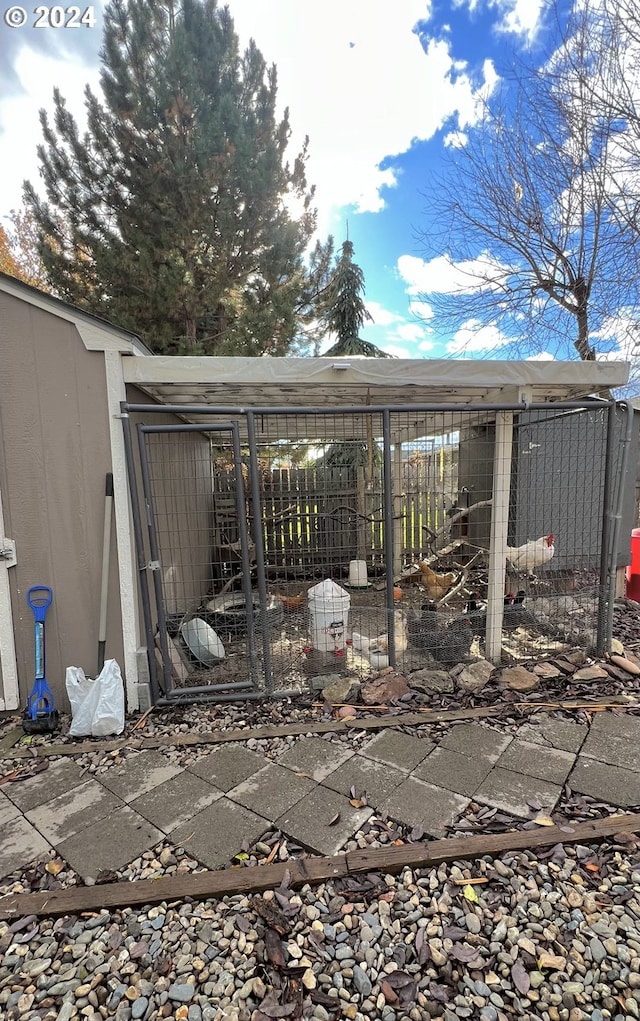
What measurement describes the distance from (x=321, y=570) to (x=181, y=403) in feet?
11.6

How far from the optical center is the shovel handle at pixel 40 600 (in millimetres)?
2826

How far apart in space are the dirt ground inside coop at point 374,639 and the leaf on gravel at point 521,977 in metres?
1.91

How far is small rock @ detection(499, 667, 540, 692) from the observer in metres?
3.07

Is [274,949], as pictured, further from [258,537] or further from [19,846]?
[258,537]

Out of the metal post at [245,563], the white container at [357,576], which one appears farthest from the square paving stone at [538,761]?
the white container at [357,576]

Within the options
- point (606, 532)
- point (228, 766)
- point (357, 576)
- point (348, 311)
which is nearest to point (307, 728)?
point (228, 766)

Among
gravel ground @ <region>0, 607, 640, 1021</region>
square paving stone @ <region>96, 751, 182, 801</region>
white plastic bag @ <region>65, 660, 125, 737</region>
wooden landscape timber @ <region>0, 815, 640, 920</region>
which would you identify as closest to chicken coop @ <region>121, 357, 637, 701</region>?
white plastic bag @ <region>65, 660, 125, 737</region>

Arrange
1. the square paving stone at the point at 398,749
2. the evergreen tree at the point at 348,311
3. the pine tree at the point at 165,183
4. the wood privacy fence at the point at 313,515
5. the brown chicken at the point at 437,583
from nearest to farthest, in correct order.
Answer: the square paving stone at the point at 398,749 < the brown chicken at the point at 437,583 < the wood privacy fence at the point at 313,515 < the pine tree at the point at 165,183 < the evergreen tree at the point at 348,311

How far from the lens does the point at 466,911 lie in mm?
1534

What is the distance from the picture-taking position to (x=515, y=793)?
2104 mm

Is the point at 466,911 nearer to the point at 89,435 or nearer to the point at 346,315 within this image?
the point at 89,435

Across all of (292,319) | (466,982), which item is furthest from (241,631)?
(292,319)

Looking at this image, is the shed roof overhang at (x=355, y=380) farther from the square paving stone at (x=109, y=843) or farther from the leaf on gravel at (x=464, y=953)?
the leaf on gravel at (x=464, y=953)

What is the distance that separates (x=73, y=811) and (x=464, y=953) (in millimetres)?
1790
